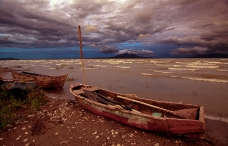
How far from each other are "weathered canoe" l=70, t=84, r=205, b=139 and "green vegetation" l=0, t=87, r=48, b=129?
299 centimetres

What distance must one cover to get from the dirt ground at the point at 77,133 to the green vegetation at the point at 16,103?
0.52 meters

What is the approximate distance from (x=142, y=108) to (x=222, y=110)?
186 inches

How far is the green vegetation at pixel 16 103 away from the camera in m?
7.03

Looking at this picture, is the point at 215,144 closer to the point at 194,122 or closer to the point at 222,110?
the point at 194,122

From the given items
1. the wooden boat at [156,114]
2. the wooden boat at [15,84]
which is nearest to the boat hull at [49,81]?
the wooden boat at [15,84]

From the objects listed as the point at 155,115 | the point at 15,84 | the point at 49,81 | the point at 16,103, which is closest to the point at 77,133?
the point at 155,115

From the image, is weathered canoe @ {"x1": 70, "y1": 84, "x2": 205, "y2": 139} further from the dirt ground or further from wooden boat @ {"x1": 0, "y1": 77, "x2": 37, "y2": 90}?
wooden boat @ {"x1": 0, "y1": 77, "x2": 37, "y2": 90}

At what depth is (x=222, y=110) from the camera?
26.9 feet

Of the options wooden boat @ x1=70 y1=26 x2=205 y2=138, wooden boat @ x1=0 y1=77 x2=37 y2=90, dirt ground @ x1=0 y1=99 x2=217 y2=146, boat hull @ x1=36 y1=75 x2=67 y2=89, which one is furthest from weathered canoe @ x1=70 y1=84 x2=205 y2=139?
boat hull @ x1=36 y1=75 x2=67 y2=89

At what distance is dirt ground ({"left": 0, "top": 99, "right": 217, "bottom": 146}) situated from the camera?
549 centimetres

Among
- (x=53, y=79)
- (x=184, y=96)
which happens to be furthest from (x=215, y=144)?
(x=53, y=79)

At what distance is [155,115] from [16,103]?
8.08m

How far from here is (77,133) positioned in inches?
244

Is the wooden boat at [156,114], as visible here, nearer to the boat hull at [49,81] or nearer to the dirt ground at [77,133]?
the dirt ground at [77,133]
